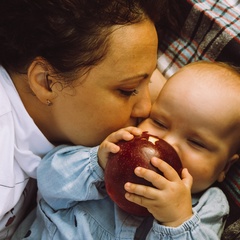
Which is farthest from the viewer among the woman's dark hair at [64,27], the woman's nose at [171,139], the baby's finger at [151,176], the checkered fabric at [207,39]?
the checkered fabric at [207,39]

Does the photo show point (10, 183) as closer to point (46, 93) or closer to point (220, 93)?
point (46, 93)

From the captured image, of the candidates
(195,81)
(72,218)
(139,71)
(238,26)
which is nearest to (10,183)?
(72,218)

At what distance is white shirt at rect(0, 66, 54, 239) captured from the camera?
1.07 m

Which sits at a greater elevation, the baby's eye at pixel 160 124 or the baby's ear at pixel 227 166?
the baby's eye at pixel 160 124

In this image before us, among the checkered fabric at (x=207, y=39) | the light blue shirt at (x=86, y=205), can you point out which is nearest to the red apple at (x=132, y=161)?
the light blue shirt at (x=86, y=205)

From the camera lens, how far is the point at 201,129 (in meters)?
1.08

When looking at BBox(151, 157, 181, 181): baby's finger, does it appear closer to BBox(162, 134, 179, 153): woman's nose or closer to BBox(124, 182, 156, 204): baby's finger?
BBox(124, 182, 156, 204): baby's finger

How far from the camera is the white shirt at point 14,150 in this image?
1.07 m

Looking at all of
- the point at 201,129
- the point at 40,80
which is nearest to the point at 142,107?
the point at 201,129

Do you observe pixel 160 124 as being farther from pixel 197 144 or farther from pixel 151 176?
pixel 151 176

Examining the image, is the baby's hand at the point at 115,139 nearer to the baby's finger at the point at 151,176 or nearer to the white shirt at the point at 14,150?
the baby's finger at the point at 151,176

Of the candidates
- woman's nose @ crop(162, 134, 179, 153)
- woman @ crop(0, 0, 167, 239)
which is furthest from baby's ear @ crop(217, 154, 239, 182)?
woman @ crop(0, 0, 167, 239)

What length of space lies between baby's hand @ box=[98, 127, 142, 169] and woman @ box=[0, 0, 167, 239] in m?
0.14

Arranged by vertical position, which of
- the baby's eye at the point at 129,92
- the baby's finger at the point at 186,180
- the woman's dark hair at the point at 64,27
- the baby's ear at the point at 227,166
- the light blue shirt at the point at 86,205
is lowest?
the light blue shirt at the point at 86,205
